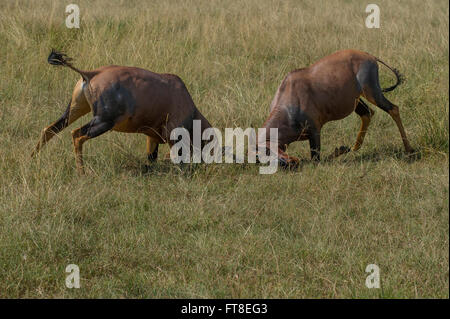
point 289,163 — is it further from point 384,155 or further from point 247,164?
point 384,155

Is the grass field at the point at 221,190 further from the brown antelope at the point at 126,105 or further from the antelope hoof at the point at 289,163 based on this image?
the brown antelope at the point at 126,105

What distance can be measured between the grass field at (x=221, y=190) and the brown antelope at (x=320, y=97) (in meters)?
0.32

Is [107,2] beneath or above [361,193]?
above

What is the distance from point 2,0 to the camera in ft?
39.1

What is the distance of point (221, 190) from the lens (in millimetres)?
5945

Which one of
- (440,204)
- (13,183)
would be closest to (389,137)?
(440,204)

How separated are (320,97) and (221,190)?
1.44 m

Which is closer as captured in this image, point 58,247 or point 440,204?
point 58,247

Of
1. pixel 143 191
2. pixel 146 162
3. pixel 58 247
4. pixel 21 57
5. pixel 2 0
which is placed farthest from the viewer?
pixel 2 0

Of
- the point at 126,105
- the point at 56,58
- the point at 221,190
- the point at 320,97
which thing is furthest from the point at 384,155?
the point at 56,58

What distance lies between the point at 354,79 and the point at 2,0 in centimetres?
741

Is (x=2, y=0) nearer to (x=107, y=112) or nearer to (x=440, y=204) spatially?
(x=107, y=112)

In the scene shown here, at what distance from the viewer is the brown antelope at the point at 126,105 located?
20.0 ft

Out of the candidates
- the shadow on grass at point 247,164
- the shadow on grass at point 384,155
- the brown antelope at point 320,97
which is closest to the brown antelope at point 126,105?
the shadow on grass at point 247,164
